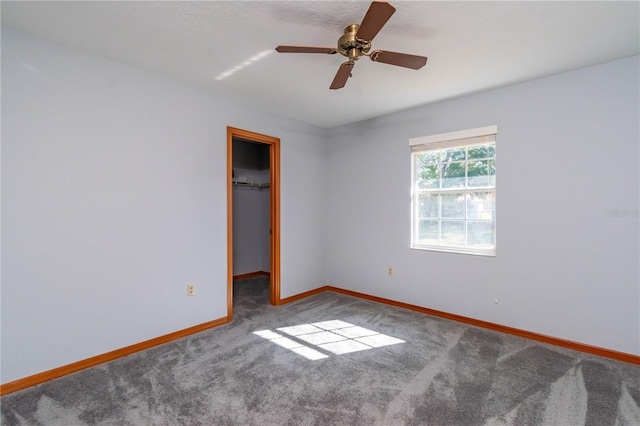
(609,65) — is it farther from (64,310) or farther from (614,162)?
(64,310)

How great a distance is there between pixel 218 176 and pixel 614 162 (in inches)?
141

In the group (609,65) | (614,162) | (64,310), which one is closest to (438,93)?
(609,65)

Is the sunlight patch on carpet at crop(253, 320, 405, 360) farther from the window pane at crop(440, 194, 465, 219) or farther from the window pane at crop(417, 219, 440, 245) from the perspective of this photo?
the window pane at crop(440, 194, 465, 219)

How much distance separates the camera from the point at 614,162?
2.39 meters

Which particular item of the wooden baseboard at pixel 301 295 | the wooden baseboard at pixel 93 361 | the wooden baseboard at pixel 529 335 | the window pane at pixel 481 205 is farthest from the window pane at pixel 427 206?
the wooden baseboard at pixel 93 361

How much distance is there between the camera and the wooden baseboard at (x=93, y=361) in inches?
77.7

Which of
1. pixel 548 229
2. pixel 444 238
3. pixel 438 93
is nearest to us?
pixel 548 229

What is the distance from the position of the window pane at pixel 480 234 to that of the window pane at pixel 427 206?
408mm

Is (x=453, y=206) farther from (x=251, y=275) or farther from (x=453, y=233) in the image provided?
(x=251, y=275)

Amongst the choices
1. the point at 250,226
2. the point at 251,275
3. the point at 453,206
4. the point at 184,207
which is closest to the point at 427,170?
the point at 453,206

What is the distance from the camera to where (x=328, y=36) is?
6.77 ft

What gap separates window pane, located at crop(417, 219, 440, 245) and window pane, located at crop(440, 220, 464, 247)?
8 cm

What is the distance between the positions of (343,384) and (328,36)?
2443mm

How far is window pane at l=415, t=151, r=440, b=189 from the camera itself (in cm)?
345
